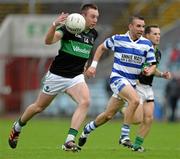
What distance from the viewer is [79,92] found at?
13734 millimetres

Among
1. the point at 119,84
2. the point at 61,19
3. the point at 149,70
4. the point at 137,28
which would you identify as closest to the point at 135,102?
the point at 119,84

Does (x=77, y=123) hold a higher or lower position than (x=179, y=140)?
higher

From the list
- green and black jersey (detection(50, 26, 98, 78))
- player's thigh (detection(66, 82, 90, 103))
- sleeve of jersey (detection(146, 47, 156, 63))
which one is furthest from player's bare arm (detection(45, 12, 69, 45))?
sleeve of jersey (detection(146, 47, 156, 63))

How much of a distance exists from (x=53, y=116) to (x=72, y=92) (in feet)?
68.1

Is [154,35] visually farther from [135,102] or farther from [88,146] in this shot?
[88,146]

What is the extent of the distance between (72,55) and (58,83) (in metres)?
0.56

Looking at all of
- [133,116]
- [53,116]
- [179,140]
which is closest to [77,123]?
[133,116]

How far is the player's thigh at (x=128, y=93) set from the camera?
47.8 ft

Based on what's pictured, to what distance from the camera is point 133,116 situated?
593 inches

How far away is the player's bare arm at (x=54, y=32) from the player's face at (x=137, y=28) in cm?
197

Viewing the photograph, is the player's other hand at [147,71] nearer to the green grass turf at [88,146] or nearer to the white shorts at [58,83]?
the white shorts at [58,83]

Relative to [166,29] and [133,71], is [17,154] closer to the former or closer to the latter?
[133,71]

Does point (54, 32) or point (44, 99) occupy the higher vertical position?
point (54, 32)

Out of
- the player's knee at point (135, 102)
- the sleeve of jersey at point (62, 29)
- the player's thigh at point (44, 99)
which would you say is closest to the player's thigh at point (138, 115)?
the player's knee at point (135, 102)
